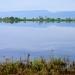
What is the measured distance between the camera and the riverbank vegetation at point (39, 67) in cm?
941

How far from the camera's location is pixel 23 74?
30.0 feet

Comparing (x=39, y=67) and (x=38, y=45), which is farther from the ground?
(x=39, y=67)

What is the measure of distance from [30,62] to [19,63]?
336mm

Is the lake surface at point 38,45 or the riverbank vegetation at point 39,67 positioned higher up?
the riverbank vegetation at point 39,67

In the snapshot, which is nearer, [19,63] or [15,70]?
[15,70]

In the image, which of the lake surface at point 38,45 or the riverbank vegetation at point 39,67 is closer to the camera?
the riverbank vegetation at point 39,67

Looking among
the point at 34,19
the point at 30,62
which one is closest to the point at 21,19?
the point at 34,19

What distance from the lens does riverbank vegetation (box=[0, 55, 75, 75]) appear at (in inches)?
371

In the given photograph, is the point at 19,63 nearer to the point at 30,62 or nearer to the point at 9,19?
the point at 30,62

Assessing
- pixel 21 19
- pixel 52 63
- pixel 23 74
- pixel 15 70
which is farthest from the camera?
pixel 21 19

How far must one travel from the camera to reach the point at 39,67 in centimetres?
1005

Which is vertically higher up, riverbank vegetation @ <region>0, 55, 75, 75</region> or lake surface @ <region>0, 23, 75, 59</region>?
riverbank vegetation @ <region>0, 55, 75, 75</region>

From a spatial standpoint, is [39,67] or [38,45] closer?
[39,67]

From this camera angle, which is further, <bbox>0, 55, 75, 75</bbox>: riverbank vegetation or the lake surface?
the lake surface
